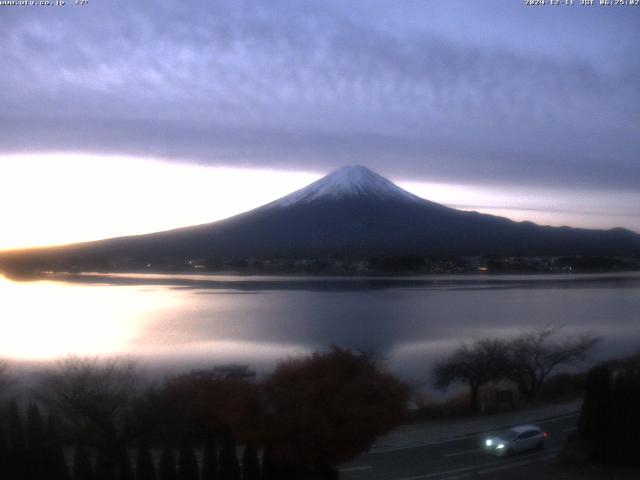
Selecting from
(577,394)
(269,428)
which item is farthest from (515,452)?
(577,394)

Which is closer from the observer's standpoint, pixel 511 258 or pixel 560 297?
pixel 560 297

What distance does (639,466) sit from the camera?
265 inches

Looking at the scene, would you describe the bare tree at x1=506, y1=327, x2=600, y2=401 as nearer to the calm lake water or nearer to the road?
the calm lake water

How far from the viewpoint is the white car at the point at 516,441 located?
720 cm

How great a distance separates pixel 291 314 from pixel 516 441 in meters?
8.75

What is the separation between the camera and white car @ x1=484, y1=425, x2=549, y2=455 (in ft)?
23.6

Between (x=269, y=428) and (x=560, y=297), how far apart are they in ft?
51.3

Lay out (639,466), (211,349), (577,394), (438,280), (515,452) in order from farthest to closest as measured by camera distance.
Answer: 1. (438,280)
2. (211,349)
3. (577,394)
4. (515,452)
5. (639,466)

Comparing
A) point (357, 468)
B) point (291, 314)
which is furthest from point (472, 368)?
point (291, 314)

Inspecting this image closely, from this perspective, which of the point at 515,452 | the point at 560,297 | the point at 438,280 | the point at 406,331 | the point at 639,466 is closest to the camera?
the point at 639,466

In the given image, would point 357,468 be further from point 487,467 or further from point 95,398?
point 95,398

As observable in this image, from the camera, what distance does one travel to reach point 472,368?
10750 millimetres

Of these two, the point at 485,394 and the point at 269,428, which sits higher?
the point at 269,428

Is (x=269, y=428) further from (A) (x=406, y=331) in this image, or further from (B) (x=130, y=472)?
(A) (x=406, y=331)
